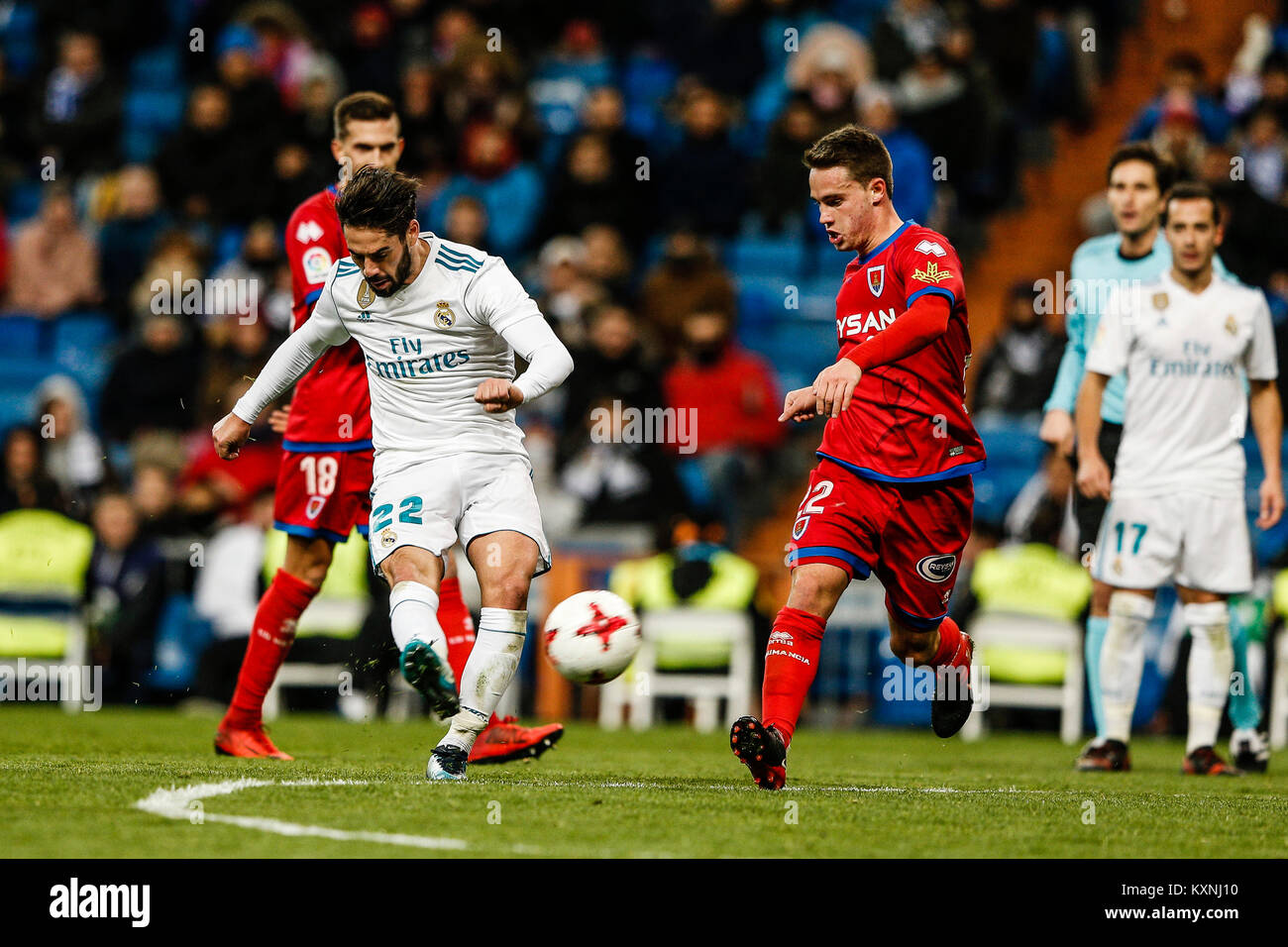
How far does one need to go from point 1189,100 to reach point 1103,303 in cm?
582

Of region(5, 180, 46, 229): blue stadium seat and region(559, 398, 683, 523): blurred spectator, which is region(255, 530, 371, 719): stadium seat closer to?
region(559, 398, 683, 523): blurred spectator

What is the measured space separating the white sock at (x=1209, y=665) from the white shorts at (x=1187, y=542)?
136 millimetres

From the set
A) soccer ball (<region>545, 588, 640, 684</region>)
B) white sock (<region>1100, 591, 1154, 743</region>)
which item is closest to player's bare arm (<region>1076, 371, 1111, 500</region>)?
white sock (<region>1100, 591, 1154, 743</region>)

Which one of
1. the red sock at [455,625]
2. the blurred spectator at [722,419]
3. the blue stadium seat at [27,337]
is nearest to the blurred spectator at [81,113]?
the blue stadium seat at [27,337]

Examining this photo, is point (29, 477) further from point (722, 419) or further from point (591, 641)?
point (591, 641)

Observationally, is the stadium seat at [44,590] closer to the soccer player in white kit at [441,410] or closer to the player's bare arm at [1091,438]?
the soccer player in white kit at [441,410]

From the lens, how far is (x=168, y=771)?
7.11 m

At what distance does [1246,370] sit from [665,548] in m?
4.93

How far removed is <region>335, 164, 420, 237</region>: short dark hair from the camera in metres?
6.59

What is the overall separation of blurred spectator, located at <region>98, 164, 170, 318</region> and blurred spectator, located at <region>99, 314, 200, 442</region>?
1.75 metres

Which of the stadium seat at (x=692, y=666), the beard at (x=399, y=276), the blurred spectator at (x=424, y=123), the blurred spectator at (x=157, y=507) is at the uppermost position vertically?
the blurred spectator at (x=424, y=123)

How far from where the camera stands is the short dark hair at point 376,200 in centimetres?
659
